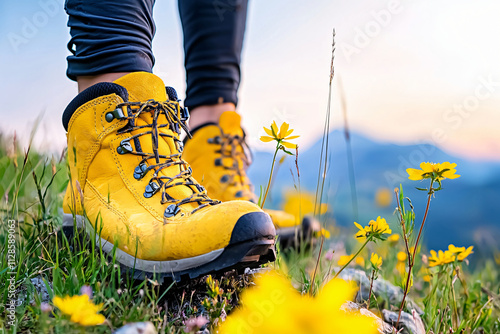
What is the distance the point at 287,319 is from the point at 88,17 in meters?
1.43

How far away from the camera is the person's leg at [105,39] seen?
5.09 feet

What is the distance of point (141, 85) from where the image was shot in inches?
61.9

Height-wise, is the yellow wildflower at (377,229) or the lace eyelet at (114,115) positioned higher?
the lace eyelet at (114,115)

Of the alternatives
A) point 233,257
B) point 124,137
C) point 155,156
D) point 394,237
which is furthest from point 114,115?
point 394,237

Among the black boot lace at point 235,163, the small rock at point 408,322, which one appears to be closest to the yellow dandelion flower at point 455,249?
the small rock at point 408,322

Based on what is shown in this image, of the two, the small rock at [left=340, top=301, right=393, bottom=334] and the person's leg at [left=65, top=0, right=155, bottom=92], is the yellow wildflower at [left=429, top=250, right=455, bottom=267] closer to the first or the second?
the small rock at [left=340, top=301, right=393, bottom=334]

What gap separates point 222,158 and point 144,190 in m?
0.78

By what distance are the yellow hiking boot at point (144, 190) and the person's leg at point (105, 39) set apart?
8 cm

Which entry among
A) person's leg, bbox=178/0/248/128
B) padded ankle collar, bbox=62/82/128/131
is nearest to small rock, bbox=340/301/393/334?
padded ankle collar, bbox=62/82/128/131

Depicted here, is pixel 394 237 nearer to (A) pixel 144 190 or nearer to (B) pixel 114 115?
(A) pixel 144 190

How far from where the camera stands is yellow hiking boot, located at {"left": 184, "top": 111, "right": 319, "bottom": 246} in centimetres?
221

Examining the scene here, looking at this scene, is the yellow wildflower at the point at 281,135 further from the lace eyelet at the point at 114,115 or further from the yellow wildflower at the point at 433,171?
the lace eyelet at the point at 114,115

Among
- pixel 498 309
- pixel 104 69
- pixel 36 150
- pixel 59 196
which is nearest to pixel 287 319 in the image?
pixel 104 69

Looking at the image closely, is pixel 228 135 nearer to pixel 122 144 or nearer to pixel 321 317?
pixel 122 144
